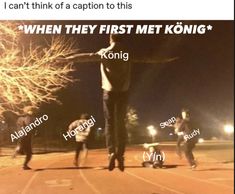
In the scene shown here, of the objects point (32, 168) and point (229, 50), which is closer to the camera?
point (32, 168)

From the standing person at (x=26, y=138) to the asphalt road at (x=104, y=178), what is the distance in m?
0.12

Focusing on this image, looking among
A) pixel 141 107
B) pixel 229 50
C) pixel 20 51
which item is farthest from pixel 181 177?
pixel 20 51

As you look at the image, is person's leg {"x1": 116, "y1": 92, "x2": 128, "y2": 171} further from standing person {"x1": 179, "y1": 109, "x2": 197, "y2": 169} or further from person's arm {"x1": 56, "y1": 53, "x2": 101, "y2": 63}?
standing person {"x1": 179, "y1": 109, "x2": 197, "y2": 169}

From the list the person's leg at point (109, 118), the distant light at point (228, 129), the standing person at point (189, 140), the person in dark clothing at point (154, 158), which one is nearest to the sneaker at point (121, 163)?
the person's leg at point (109, 118)

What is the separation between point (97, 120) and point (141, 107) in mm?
838

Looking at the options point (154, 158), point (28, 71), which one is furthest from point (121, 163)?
point (28, 71)

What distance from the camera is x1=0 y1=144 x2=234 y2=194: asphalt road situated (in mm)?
6266

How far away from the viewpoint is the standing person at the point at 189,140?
21.6ft

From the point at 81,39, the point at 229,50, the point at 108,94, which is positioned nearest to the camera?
the point at 108,94

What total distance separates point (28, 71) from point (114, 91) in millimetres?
1501

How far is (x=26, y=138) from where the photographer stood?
6379 mm

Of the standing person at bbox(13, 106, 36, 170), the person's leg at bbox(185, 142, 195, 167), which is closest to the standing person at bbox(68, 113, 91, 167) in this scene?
the standing person at bbox(13, 106, 36, 170)

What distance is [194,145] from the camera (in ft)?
21.8

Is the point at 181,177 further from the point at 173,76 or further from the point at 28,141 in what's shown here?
the point at 28,141
